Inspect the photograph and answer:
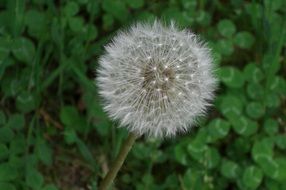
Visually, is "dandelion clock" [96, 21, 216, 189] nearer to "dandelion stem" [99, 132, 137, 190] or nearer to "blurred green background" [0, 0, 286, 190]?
"dandelion stem" [99, 132, 137, 190]

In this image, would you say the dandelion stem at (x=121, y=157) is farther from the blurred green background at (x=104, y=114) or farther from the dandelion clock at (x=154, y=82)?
the blurred green background at (x=104, y=114)

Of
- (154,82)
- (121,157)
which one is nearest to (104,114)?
(121,157)

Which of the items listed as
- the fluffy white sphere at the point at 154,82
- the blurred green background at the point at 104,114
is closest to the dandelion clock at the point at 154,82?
the fluffy white sphere at the point at 154,82

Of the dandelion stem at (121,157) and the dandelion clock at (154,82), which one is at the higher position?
the dandelion clock at (154,82)

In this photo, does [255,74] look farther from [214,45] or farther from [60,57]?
[60,57]

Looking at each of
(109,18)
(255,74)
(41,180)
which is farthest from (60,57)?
(255,74)

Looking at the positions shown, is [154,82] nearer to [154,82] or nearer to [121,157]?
[154,82]

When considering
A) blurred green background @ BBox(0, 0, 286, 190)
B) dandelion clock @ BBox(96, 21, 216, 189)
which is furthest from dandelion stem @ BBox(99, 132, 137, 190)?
blurred green background @ BBox(0, 0, 286, 190)
